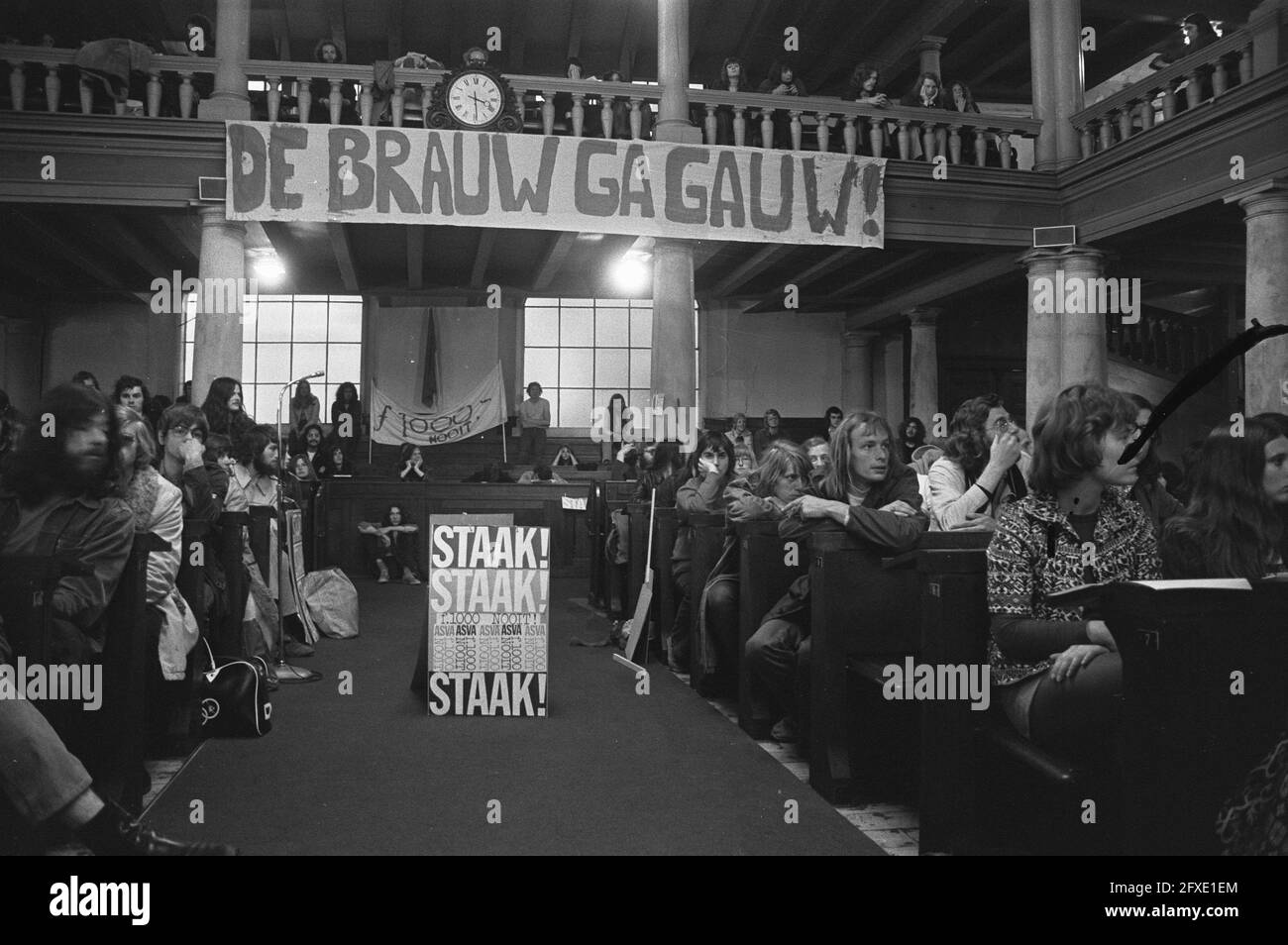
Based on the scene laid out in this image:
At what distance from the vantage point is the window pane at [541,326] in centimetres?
1462

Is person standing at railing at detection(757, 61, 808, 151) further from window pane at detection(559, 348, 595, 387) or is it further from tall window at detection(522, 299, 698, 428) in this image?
window pane at detection(559, 348, 595, 387)

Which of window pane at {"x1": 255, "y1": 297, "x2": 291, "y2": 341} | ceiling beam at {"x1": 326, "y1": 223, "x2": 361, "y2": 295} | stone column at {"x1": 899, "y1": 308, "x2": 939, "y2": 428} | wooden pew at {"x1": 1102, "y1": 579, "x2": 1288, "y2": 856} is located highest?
ceiling beam at {"x1": 326, "y1": 223, "x2": 361, "y2": 295}

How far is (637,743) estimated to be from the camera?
367cm

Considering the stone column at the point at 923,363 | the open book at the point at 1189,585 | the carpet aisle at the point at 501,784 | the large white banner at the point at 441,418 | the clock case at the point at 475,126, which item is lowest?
the carpet aisle at the point at 501,784

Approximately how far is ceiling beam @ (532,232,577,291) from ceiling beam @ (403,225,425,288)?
139 cm

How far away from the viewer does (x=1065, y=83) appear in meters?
9.56

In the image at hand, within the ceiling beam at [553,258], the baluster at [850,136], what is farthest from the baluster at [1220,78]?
the ceiling beam at [553,258]

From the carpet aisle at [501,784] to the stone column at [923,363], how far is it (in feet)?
31.3

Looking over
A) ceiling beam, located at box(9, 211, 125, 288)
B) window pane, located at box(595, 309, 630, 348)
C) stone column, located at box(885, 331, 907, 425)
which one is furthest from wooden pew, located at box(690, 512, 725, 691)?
stone column, located at box(885, 331, 907, 425)

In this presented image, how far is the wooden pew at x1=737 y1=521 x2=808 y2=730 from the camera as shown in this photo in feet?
12.5

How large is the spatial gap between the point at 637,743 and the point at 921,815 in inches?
52.9

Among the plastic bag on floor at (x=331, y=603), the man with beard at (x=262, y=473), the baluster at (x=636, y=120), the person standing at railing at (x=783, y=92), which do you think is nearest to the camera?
the man with beard at (x=262, y=473)

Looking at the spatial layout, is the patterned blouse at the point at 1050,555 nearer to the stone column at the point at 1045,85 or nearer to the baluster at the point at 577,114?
the baluster at the point at 577,114
